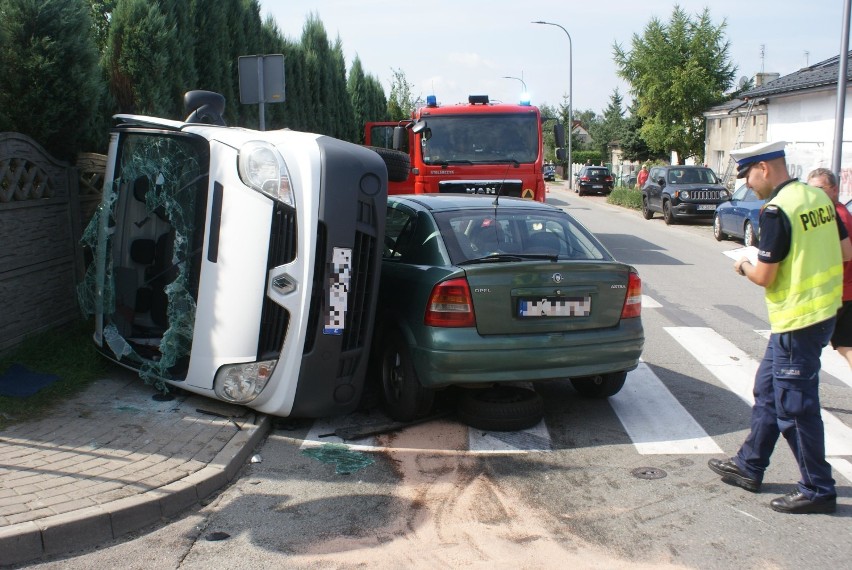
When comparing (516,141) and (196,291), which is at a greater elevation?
(516,141)

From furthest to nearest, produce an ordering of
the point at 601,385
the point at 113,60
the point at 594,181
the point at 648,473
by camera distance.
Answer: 1. the point at 594,181
2. the point at 113,60
3. the point at 601,385
4. the point at 648,473

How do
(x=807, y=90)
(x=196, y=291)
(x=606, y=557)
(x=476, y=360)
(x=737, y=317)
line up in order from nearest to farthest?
(x=606, y=557) → (x=476, y=360) → (x=196, y=291) → (x=737, y=317) → (x=807, y=90)

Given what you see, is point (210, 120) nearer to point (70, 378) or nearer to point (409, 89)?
point (70, 378)

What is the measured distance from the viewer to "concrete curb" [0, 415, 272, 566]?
3.89 meters

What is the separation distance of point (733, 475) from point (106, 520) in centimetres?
344

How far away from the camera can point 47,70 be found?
7.27 metres

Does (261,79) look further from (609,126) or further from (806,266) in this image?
(609,126)

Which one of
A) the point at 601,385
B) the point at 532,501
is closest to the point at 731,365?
the point at 601,385

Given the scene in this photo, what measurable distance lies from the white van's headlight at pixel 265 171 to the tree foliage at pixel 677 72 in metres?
33.0

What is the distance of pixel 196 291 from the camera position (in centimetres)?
616

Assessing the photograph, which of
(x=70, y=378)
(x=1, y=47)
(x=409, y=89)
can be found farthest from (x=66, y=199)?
(x=409, y=89)

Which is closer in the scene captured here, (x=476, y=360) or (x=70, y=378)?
(x=476, y=360)

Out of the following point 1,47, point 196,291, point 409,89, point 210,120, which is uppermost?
point 409,89

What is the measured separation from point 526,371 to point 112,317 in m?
3.41
